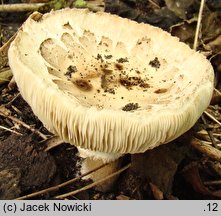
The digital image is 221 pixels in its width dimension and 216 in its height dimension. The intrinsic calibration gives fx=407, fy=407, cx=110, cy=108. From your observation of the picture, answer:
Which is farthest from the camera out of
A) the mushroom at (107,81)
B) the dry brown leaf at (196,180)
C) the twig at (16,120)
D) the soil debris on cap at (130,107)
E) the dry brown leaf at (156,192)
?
the twig at (16,120)

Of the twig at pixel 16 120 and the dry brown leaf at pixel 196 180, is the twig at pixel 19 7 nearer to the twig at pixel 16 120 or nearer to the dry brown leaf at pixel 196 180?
the twig at pixel 16 120

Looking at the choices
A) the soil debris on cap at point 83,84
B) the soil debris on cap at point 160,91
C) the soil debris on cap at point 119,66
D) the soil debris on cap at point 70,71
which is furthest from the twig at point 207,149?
the soil debris on cap at point 70,71

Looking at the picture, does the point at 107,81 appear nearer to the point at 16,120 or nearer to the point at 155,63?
the point at 155,63

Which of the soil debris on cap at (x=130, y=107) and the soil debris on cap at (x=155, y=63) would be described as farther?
the soil debris on cap at (x=155, y=63)

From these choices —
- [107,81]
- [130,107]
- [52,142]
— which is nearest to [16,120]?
[52,142]

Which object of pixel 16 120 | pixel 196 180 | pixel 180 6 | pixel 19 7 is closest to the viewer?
pixel 196 180

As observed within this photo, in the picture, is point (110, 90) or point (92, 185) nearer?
point (110, 90)

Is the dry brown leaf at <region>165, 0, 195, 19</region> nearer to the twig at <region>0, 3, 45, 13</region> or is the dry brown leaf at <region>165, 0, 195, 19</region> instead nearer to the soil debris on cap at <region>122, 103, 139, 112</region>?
the twig at <region>0, 3, 45, 13</region>

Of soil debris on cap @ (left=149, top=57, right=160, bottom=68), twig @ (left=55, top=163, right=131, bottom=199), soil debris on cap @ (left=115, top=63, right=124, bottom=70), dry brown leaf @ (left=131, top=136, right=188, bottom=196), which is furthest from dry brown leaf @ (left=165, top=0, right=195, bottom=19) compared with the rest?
twig @ (left=55, top=163, right=131, bottom=199)

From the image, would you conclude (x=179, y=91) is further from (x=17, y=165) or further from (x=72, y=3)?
(x=72, y=3)
